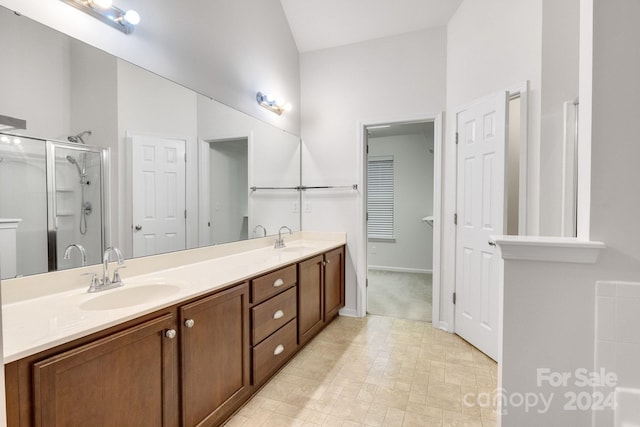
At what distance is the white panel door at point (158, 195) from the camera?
179 centimetres

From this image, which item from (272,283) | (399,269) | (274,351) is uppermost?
(272,283)

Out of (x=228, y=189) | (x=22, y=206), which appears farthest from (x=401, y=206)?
(x=22, y=206)

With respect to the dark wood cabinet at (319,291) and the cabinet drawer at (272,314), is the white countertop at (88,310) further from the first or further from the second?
the dark wood cabinet at (319,291)

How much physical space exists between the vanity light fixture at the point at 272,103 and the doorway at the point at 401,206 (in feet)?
7.11

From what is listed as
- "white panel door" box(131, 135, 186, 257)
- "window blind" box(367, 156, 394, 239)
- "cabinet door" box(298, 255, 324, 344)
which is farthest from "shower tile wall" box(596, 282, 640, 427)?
"window blind" box(367, 156, 394, 239)

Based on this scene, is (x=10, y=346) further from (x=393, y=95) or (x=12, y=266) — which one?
(x=393, y=95)

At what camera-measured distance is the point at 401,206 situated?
214 inches

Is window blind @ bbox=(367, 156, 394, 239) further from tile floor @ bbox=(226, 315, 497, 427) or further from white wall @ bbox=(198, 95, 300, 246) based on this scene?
tile floor @ bbox=(226, 315, 497, 427)

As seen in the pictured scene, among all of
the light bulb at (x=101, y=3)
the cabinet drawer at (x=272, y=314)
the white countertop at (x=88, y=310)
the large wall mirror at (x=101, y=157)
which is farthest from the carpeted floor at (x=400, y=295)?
the light bulb at (x=101, y=3)

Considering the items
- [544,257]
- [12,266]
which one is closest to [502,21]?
[544,257]

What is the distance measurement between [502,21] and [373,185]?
3456 millimetres

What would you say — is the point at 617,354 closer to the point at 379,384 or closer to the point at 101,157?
the point at 379,384

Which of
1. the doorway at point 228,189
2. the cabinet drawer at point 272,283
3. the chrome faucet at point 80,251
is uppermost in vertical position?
the doorway at point 228,189

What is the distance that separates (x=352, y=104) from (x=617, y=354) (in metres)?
2.85
